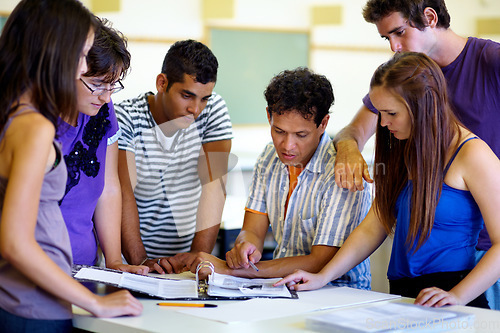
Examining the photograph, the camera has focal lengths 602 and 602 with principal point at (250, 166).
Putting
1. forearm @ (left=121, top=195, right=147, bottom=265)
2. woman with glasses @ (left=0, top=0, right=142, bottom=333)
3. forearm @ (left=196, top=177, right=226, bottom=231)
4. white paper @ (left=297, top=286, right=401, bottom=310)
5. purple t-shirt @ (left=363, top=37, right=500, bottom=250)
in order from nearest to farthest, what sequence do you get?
1. woman with glasses @ (left=0, top=0, right=142, bottom=333)
2. white paper @ (left=297, top=286, right=401, bottom=310)
3. purple t-shirt @ (left=363, top=37, right=500, bottom=250)
4. forearm @ (left=121, top=195, right=147, bottom=265)
5. forearm @ (left=196, top=177, right=226, bottom=231)

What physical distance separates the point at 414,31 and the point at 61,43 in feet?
3.79

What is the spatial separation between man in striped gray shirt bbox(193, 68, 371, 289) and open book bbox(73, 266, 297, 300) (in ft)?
0.39

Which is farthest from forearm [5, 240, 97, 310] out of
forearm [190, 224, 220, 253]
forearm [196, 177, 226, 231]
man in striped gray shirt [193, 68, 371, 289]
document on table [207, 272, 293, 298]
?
forearm [196, 177, 226, 231]

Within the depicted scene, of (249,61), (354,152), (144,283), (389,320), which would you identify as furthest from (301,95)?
(249,61)

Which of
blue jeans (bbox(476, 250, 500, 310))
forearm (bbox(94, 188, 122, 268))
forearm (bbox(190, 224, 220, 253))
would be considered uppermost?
forearm (bbox(94, 188, 122, 268))

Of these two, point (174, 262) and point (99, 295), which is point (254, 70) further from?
point (99, 295)

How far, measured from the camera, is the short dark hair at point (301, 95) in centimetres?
190

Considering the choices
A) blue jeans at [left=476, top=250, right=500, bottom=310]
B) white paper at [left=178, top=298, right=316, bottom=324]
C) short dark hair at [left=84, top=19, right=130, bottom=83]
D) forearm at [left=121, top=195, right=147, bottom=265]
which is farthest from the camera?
forearm at [left=121, top=195, right=147, bottom=265]

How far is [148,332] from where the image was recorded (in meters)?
1.20

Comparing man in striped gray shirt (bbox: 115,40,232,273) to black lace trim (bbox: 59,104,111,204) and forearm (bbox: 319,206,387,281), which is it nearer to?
black lace trim (bbox: 59,104,111,204)

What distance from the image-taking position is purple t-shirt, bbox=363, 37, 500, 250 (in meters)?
1.88

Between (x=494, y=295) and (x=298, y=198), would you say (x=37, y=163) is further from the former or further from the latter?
(x=494, y=295)

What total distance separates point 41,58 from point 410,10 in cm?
119

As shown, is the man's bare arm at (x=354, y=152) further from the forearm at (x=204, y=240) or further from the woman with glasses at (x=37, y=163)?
the woman with glasses at (x=37, y=163)
